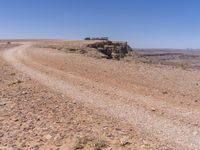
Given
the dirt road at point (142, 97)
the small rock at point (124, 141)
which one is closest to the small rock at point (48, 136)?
the small rock at point (124, 141)

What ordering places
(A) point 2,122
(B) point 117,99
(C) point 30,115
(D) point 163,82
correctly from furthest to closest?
(D) point 163,82 → (B) point 117,99 → (C) point 30,115 → (A) point 2,122

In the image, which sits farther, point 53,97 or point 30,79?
point 30,79

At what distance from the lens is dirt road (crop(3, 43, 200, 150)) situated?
400 inches

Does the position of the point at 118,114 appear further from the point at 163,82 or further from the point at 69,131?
the point at 163,82

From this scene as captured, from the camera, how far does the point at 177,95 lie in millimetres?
15719

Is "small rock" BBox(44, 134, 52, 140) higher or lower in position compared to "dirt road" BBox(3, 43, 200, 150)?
lower

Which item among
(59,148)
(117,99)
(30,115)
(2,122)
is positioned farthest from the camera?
(117,99)

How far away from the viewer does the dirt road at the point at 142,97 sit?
33.3ft

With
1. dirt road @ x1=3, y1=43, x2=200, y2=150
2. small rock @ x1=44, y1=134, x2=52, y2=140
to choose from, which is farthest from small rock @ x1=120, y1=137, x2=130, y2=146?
small rock @ x1=44, y1=134, x2=52, y2=140

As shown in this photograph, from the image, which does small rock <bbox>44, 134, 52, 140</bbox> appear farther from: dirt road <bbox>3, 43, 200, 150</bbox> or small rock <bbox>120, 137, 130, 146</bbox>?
dirt road <bbox>3, 43, 200, 150</bbox>

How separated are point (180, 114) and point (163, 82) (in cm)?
786

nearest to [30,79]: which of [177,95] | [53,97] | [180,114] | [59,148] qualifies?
[53,97]

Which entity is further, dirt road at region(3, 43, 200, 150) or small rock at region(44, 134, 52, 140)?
dirt road at region(3, 43, 200, 150)

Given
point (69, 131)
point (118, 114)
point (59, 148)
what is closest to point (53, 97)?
point (118, 114)
